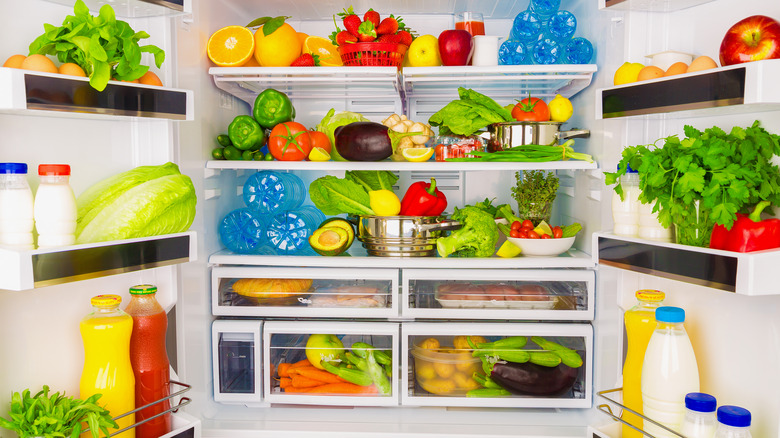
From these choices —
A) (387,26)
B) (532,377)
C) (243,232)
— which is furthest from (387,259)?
(387,26)

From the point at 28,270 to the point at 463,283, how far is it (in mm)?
1438

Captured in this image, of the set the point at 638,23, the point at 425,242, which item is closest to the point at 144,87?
the point at 425,242

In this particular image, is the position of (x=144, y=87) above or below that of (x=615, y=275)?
above

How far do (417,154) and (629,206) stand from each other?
2.74 ft

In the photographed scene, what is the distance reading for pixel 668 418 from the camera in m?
1.46

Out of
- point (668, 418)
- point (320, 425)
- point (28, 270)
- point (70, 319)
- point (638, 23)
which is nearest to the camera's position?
point (28, 270)

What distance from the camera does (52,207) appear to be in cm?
133

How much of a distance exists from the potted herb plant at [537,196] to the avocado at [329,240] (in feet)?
2.43

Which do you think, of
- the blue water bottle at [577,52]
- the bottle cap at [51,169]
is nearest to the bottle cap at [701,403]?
the blue water bottle at [577,52]

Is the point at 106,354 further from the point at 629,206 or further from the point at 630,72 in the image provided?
the point at 630,72

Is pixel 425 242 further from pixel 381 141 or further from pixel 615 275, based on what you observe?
pixel 615 275

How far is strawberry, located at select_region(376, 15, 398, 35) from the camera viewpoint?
7.18 feet

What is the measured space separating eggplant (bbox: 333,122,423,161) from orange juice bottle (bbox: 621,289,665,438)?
1.01m

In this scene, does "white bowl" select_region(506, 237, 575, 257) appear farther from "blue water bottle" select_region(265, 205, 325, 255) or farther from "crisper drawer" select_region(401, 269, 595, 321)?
"blue water bottle" select_region(265, 205, 325, 255)
